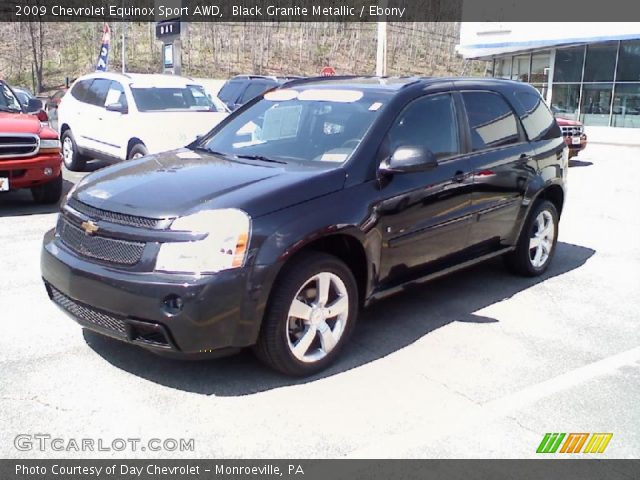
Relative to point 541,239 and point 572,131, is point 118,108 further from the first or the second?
point 572,131

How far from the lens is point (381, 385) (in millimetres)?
3748

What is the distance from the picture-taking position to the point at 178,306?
3291mm

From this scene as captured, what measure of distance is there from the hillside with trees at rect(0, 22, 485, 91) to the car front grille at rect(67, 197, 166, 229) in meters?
31.8

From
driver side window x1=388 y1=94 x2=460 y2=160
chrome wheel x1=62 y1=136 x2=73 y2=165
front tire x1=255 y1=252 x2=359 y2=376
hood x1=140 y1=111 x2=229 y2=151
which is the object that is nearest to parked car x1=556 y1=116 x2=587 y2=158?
hood x1=140 y1=111 x2=229 y2=151

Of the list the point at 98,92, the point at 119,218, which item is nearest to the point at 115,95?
the point at 98,92

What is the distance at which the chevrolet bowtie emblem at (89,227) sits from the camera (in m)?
3.59

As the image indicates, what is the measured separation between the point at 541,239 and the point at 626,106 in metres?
19.6

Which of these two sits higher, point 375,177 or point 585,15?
point 585,15

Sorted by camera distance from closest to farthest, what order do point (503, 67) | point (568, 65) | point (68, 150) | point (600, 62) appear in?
1. point (68, 150)
2. point (600, 62)
3. point (568, 65)
4. point (503, 67)

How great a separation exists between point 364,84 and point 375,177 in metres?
1.08

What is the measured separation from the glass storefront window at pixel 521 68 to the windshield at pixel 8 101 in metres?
23.0
